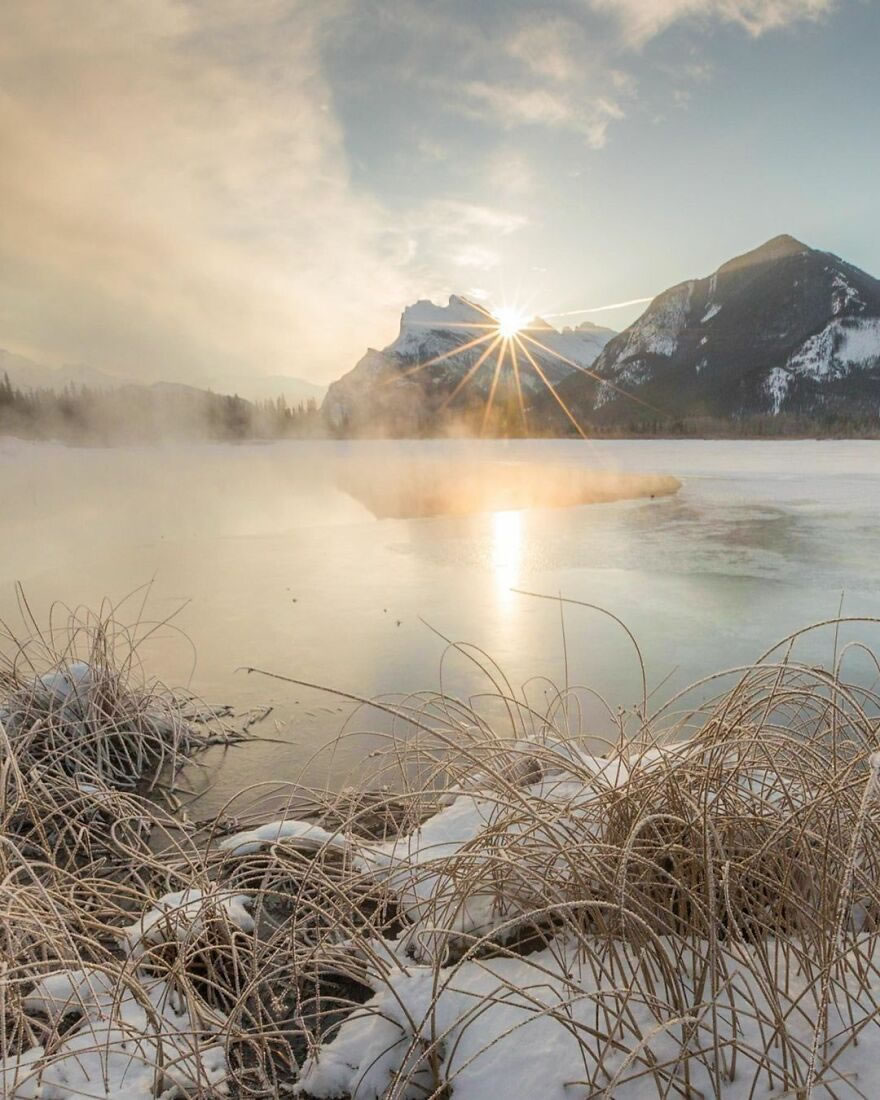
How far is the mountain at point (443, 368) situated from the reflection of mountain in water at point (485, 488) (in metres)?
51.5

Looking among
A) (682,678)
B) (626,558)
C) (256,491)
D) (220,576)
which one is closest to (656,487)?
(626,558)

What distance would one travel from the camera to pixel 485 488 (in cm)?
1345

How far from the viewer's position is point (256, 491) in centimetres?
1379

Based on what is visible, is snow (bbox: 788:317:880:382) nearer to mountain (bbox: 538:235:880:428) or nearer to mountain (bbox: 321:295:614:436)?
mountain (bbox: 538:235:880:428)

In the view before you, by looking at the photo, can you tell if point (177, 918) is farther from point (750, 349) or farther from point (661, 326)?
point (661, 326)

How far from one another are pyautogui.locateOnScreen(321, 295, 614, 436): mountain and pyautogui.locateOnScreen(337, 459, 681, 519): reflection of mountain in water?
5153 centimetres

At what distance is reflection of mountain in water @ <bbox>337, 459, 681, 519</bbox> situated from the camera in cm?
1067

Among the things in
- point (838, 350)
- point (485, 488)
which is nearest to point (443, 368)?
point (838, 350)

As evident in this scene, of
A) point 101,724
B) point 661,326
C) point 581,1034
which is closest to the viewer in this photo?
point 581,1034

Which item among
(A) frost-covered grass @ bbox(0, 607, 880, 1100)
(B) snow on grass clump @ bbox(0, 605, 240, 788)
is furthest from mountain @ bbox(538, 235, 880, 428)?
(A) frost-covered grass @ bbox(0, 607, 880, 1100)

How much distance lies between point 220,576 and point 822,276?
112280 mm

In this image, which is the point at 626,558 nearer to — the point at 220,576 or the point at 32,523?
the point at 220,576

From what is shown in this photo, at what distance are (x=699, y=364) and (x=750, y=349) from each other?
244 inches

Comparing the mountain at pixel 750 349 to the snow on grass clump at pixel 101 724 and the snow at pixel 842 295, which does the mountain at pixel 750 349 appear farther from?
the snow on grass clump at pixel 101 724
